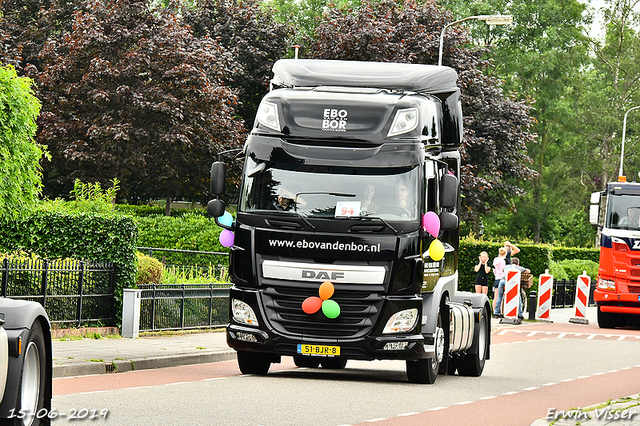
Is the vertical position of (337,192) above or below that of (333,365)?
above

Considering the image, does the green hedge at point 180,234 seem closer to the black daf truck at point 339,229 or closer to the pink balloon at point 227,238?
the pink balloon at point 227,238

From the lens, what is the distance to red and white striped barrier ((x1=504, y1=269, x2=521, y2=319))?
90.5 feet

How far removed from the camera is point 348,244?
40.4ft

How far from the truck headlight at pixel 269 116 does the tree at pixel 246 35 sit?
28360 mm

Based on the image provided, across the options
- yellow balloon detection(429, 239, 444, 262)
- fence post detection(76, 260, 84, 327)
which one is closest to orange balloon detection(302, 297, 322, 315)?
yellow balloon detection(429, 239, 444, 262)

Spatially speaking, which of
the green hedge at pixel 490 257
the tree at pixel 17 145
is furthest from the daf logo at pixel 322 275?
the green hedge at pixel 490 257

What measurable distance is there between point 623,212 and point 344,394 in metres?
16.6

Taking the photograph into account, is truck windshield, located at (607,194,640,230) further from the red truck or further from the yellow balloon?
the yellow balloon

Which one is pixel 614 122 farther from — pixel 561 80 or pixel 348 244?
pixel 348 244

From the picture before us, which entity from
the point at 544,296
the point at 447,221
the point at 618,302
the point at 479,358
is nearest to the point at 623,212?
the point at 618,302

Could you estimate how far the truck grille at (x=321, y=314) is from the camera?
12.4 meters

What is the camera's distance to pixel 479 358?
15477mm

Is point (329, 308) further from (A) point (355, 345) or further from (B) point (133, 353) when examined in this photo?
(B) point (133, 353)

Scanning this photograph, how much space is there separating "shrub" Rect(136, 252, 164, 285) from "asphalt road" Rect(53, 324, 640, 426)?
4.14m
